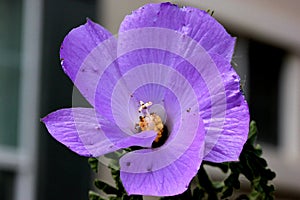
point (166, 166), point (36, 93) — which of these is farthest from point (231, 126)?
point (36, 93)

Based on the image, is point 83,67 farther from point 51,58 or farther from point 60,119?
point 51,58

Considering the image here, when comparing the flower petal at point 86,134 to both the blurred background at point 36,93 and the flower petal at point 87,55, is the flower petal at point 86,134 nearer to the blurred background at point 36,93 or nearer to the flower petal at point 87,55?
the flower petal at point 87,55

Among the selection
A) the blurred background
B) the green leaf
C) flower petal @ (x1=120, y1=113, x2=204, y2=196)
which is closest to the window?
the blurred background

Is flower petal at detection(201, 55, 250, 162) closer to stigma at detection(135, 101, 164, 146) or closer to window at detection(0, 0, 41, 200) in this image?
stigma at detection(135, 101, 164, 146)

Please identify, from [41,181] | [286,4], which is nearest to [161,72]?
[41,181]

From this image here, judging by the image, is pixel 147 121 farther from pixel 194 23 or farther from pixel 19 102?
pixel 19 102

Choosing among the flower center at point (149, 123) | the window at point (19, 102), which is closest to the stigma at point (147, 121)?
the flower center at point (149, 123)
